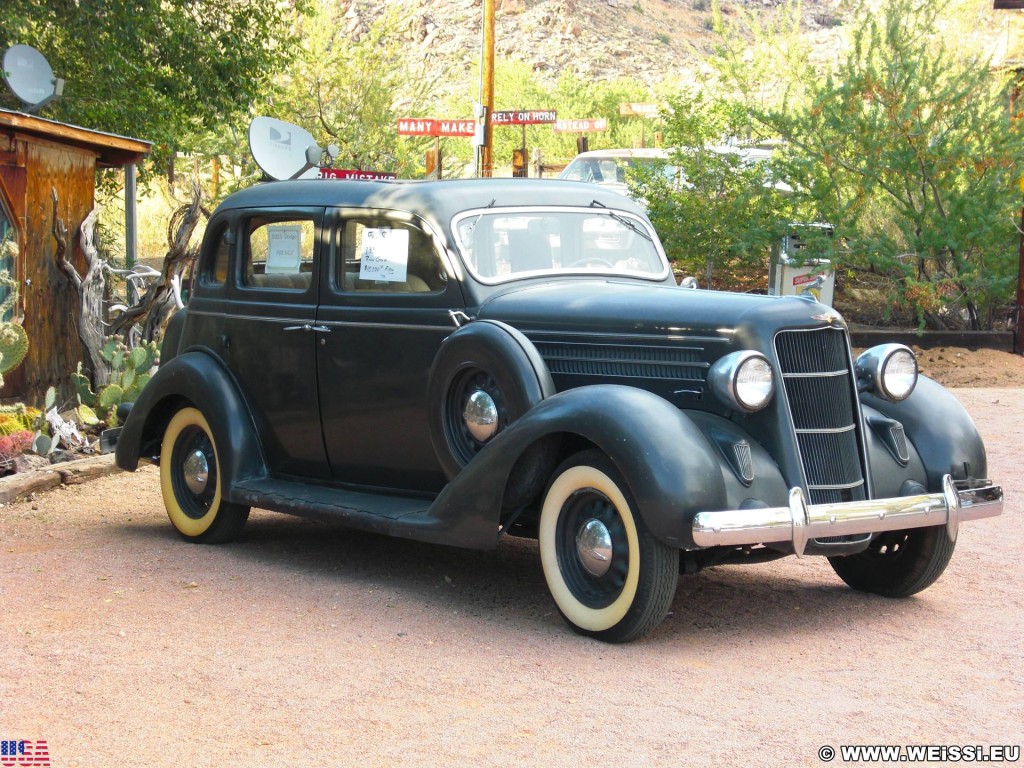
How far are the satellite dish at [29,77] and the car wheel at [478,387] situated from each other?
6925mm

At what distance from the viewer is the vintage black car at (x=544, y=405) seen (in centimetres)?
465

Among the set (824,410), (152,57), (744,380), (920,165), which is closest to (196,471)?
(744,380)

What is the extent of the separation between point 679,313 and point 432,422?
3.92 feet

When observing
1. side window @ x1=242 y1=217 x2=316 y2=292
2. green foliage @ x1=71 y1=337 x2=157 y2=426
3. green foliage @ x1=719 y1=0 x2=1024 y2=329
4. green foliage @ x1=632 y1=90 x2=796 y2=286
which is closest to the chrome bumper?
side window @ x1=242 y1=217 x2=316 y2=292

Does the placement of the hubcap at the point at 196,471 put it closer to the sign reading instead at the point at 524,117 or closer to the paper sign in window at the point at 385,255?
the paper sign in window at the point at 385,255

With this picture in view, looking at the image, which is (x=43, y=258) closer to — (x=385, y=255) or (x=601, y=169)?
(x=385, y=255)

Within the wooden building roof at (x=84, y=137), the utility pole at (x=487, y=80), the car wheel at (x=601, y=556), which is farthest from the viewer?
the utility pole at (x=487, y=80)

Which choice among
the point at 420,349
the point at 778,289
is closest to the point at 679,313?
the point at 420,349

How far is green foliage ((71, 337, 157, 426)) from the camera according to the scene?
31.8 ft

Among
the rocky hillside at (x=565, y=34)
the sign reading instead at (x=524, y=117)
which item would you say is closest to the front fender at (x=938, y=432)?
the sign reading instead at (x=524, y=117)

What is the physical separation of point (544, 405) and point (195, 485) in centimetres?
264

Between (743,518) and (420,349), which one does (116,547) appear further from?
(743,518)

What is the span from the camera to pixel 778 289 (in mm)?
14375

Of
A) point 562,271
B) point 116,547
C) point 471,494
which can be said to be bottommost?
point 116,547
